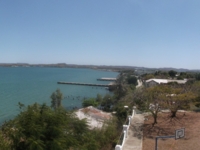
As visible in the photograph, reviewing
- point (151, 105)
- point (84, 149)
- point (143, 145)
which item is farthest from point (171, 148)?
point (151, 105)

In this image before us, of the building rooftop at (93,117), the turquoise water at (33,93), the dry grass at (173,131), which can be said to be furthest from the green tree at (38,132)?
the building rooftop at (93,117)

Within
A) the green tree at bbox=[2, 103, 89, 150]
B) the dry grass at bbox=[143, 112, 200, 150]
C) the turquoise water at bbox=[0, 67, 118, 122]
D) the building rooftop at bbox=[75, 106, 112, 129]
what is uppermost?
the green tree at bbox=[2, 103, 89, 150]

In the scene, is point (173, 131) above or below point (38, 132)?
below

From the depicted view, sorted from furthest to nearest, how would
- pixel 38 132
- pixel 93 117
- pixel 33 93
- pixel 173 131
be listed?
1. pixel 33 93
2. pixel 93 117
3. pixel 173 131
4. pixel 38 132

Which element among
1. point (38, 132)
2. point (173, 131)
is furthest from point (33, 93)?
point (38, 132)

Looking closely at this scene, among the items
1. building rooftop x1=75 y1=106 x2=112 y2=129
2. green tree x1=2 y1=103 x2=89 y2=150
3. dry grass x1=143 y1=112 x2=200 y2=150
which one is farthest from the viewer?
building rooftop x1=75 y1=106 x2=112 y2=129

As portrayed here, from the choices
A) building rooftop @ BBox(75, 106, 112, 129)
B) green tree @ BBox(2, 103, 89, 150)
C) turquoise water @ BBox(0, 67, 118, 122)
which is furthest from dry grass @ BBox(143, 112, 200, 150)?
turquoise water @ BBox(0, 67, 118, 122)

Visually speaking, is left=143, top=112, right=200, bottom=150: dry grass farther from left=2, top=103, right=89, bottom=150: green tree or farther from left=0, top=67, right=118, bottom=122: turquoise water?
left=0, top=67, right=118, bottom=122: turquoise water

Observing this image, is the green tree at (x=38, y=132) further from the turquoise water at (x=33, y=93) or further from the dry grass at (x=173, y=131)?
the dry grass at (x=173, y=131)

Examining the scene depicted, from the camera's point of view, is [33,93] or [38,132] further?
[33,93]

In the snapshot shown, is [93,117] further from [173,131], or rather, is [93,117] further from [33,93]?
[33,93]
